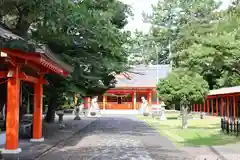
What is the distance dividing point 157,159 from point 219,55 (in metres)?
6.87

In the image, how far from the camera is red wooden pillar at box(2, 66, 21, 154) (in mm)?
13219

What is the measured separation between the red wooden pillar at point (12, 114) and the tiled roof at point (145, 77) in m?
50.7

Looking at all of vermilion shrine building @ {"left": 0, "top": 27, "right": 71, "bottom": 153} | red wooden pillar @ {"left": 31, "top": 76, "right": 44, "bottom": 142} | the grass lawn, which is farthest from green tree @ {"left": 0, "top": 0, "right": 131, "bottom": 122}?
the grass lawn

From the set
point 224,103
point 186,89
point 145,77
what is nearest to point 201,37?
point 186,89

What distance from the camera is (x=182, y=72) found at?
98.1 feet

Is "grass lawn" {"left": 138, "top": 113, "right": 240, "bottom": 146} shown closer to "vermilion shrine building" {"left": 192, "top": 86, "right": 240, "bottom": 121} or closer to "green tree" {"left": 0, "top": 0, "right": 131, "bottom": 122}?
"green tree" {"left": 0, "top": 0, "right": 131, "bottom": 122}

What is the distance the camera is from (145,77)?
7088 cm

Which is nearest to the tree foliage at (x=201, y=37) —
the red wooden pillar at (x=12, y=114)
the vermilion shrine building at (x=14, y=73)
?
the vermilion shrine building at (x=14, y=73)

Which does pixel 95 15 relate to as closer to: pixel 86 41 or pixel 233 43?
pixel 86 41

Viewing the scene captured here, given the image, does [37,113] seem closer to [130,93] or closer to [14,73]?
[14,73]

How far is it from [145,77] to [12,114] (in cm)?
5807

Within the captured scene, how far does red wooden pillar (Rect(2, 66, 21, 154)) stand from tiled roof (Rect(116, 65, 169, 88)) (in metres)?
50.7

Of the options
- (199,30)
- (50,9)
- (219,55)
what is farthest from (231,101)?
(50,9)

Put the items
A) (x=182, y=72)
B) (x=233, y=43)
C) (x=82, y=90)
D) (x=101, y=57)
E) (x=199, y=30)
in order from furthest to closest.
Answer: (x=199, y=30) → (x=182, y=72) → (x=82, y=90) → (x=101, y=57) → (x=233, y=43)
